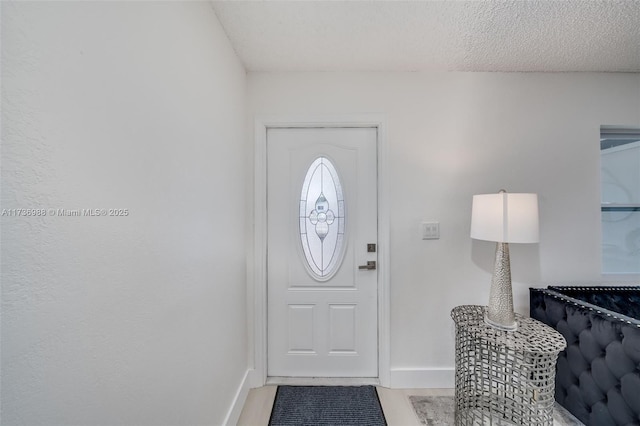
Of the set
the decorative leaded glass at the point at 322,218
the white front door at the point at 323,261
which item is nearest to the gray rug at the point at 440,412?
the white front door at the point at 323,261

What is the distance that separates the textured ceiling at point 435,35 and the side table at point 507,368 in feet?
5.75

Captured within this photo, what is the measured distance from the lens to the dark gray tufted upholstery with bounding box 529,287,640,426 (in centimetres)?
130

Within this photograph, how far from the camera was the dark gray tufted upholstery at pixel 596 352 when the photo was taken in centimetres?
130

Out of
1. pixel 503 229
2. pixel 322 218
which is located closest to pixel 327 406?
pixel 322 218

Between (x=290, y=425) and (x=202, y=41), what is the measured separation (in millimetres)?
2246

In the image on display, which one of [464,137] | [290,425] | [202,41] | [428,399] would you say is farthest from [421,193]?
[290,425]

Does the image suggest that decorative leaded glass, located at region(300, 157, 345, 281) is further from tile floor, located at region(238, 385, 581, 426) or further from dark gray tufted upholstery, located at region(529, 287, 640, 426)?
dark gray tufted upholstery, located at region(529, 287, 640, 426)

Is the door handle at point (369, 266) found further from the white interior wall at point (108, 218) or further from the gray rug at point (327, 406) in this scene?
the white interior wall at point (108, 218)

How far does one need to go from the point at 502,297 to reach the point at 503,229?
41 centimetres

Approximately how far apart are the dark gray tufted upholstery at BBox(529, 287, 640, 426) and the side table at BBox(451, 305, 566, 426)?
28 cm

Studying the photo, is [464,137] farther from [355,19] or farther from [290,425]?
[290,425]

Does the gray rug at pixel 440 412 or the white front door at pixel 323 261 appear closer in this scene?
the gray rug at pixel 440 412

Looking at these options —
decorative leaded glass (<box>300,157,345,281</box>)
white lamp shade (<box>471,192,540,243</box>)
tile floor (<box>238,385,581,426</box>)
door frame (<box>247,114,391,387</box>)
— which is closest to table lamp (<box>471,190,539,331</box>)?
white lamp shade (<box>471,192,540,243</box>)

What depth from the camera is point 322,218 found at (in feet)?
6.56
